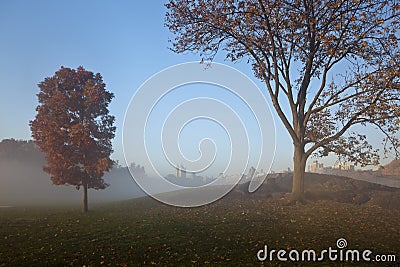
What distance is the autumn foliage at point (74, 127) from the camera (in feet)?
80.6

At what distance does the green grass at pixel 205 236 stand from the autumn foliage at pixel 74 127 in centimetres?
688

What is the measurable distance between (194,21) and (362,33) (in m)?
10.5

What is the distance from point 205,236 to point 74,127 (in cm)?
1576

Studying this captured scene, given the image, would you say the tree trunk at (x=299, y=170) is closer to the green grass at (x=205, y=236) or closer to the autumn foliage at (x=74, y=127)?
the green grass at (x=205, y=236)

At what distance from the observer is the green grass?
34.1 ft

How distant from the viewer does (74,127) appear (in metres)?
23.9

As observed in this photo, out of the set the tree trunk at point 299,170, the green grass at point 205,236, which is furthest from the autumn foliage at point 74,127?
the tree trunk at point 299,170

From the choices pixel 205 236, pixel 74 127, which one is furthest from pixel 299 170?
pixel 74 127

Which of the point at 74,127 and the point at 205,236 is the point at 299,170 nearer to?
the point at 205,236

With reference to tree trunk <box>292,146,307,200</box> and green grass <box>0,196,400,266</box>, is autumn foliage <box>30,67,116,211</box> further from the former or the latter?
tree trunk <box>292,146,307,200</box>

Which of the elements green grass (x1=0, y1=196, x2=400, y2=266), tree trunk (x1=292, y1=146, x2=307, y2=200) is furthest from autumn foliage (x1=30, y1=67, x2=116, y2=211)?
tree trunk (x1=292, y1=146, x2=307, y2=200)

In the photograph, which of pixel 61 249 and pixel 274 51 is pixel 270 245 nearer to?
pixel 61 249

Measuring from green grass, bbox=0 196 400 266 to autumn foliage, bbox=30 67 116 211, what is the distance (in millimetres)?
6883

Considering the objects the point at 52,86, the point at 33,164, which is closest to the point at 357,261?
the point at 52,86
